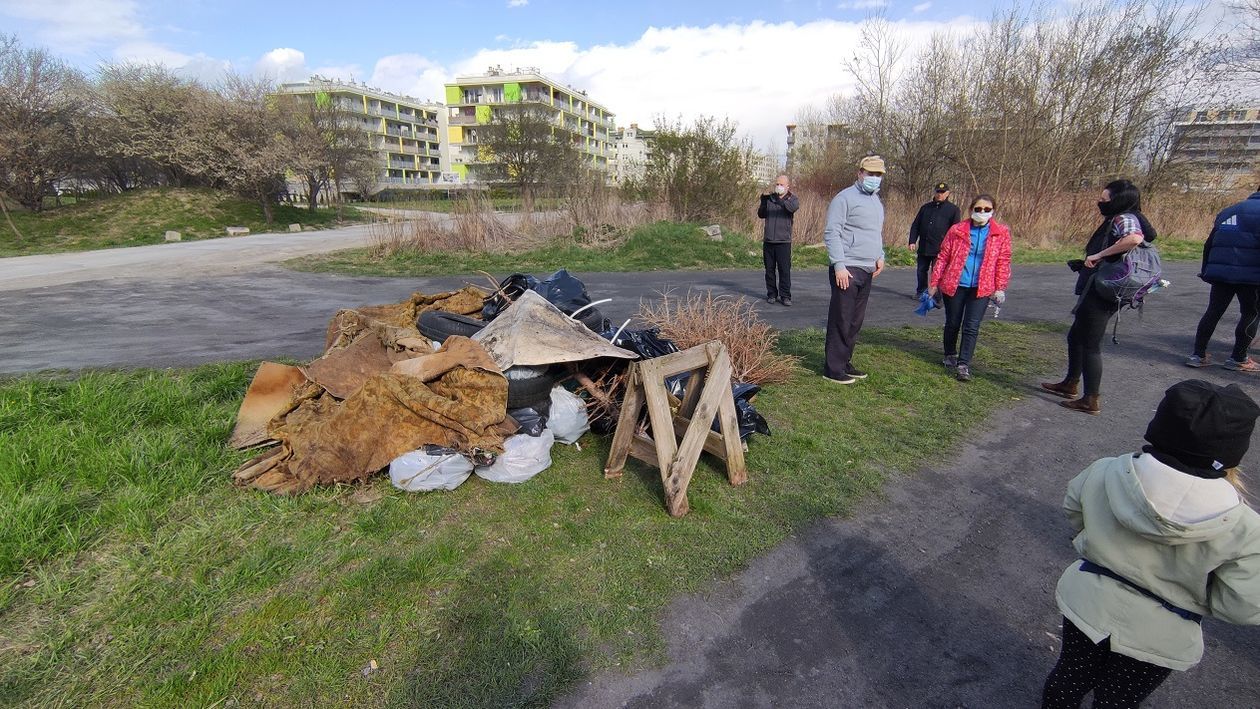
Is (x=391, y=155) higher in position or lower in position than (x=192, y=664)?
higher

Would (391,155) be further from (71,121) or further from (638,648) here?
(638,648)

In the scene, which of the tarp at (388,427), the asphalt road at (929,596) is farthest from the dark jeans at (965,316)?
the tarp at (388,427)

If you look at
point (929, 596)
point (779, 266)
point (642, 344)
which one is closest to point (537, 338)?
point (642, 344)

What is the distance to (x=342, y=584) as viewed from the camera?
8.57 feet

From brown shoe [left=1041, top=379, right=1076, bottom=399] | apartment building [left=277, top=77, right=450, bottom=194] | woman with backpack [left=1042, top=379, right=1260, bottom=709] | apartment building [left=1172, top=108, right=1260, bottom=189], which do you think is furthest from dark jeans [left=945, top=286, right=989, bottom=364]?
apartment building [left=277, top=77, right=450, bottom=194]

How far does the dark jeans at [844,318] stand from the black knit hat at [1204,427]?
3543 mm

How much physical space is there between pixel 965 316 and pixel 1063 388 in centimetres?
106

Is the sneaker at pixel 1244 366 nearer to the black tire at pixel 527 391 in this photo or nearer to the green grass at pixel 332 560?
the green grass at pixel 332 560

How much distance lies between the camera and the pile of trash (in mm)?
3320

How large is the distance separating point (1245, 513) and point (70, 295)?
14.1m

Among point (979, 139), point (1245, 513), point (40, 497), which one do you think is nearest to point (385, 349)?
point (40, 497)

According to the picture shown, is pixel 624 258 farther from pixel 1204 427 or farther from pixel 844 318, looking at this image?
pixel 1204 427

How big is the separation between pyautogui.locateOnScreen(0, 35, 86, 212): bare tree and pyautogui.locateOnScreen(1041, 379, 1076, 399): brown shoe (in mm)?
27433

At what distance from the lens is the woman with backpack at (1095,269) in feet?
14.3
